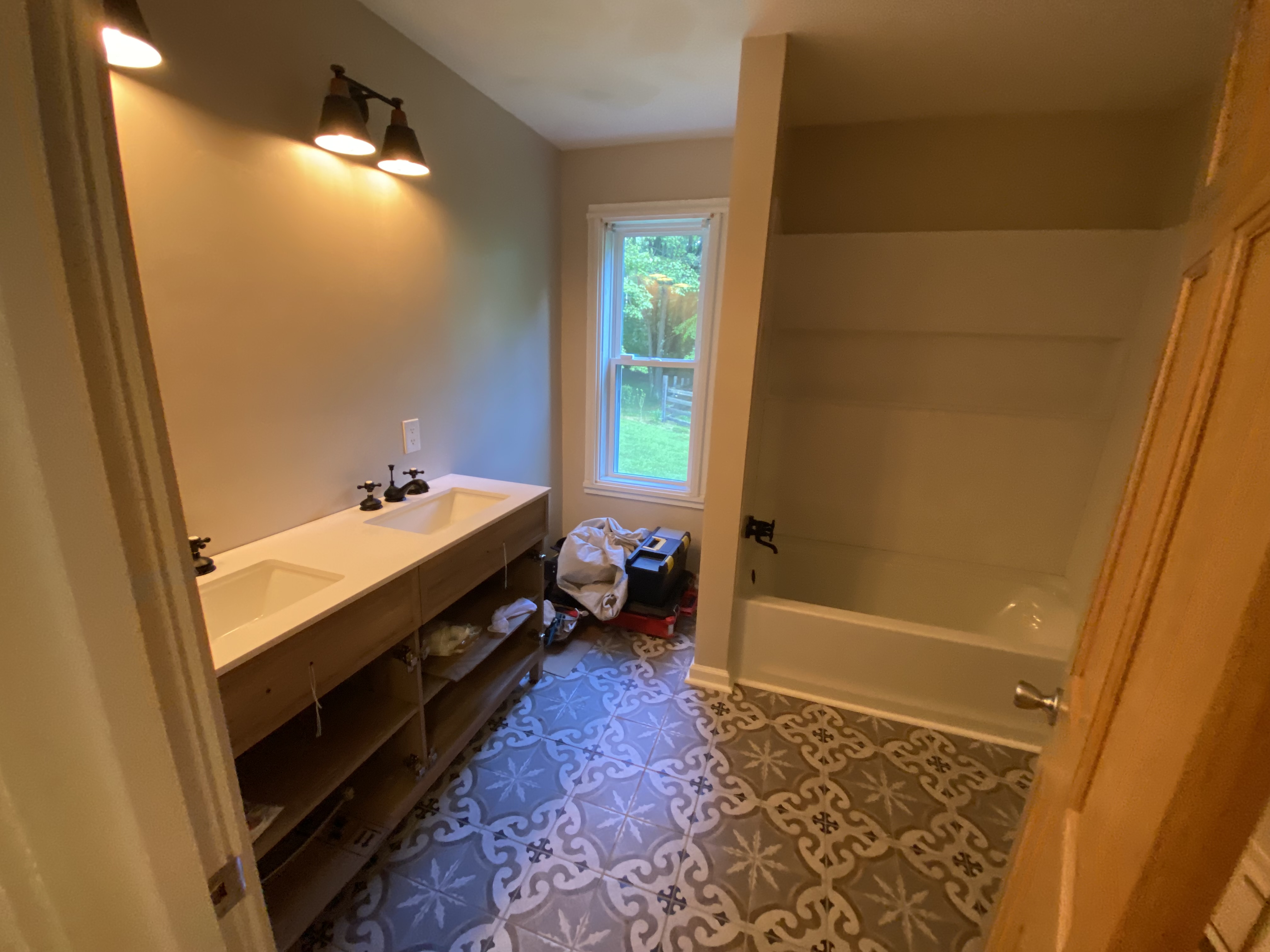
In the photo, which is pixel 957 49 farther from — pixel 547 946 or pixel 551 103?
pixel 547 946

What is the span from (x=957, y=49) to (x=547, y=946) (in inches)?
111

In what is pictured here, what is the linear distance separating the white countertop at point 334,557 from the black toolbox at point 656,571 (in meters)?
0.89

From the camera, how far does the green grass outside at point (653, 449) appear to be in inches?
122

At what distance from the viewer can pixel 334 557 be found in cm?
140

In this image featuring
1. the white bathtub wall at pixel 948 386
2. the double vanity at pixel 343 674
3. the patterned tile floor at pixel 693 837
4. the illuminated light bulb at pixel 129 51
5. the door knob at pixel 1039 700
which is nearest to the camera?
the door knob at pixel 1039 700

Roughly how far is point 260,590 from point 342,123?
1.22m

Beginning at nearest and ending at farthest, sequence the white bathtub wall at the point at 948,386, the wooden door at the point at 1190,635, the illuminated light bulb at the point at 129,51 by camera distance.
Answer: the wooden door at the point at 1190,635
the illuminated light bulb at the point at 129,51
the white bathtub wall at the point at 948,386

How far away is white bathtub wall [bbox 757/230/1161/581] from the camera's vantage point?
2.11 metres

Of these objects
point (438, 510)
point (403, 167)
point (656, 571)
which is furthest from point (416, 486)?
point (656, 571)

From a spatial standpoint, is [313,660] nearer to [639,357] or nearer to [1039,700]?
[1039,700]

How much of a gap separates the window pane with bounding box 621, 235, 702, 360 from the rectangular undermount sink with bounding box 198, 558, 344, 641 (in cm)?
212

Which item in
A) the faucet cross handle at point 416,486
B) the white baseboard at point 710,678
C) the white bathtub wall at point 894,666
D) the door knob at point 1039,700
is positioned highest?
the faucet cross handle at point 416,486

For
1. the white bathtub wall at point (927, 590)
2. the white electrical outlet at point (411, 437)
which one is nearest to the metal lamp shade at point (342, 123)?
the white electrical outlet at point (411, 437)

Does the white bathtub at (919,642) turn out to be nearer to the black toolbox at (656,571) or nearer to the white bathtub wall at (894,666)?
the white bathtub wall at (894,666)
